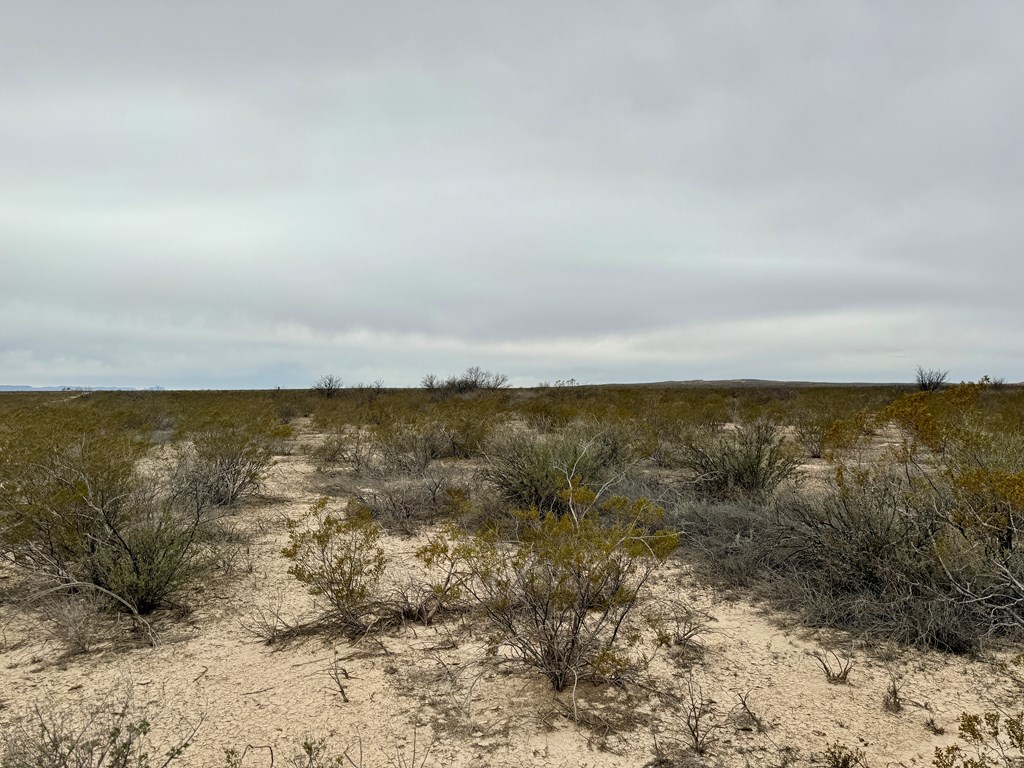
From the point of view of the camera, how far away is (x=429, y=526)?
7.13m

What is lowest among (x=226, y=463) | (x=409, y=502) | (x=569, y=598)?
(x=409, y=502)

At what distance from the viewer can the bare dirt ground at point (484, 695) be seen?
9.97 ft

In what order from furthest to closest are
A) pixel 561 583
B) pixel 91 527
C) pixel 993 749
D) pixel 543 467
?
pixel 543 467 < pixel 91 527 < pixel 561 583 < pixel 993 749

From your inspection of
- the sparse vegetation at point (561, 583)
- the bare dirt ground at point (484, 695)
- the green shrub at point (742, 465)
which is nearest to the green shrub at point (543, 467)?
the sparse vegetation at point (561, 583)

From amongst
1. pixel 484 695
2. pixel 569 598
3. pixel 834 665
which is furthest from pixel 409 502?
pixel 834 665

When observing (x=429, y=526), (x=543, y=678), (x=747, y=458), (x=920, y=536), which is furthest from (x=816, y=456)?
(x=543, y=678)

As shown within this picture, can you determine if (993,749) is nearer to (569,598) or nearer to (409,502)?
(569,598)

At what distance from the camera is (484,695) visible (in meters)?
3.54

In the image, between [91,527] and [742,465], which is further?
[742,465]

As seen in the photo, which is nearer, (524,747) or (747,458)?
(524,747)

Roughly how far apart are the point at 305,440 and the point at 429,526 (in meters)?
9.10

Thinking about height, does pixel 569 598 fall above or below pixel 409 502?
above

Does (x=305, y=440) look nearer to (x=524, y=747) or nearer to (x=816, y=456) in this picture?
(x=816, y=456)

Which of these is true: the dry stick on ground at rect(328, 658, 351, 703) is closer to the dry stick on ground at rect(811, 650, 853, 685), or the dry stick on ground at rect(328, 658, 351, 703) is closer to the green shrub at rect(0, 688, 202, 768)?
the green shrub at rect(0, 688, 202, 768)
